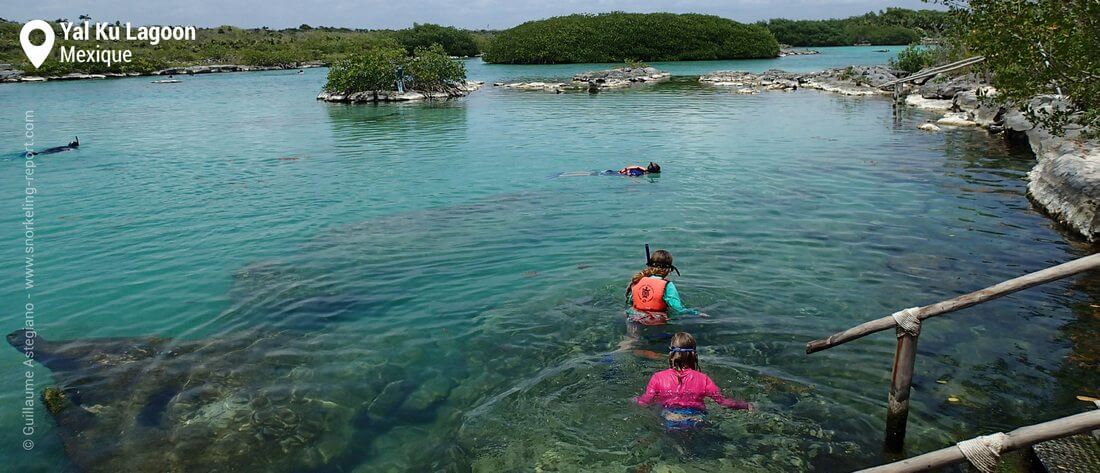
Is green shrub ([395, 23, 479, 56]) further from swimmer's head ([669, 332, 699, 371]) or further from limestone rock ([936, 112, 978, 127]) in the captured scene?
swimmer's head ([669, 332, 699, 371])

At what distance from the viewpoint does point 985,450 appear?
4910 mm

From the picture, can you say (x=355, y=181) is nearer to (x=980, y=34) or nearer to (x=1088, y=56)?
(x=980, y=34)

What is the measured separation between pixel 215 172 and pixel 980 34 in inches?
943

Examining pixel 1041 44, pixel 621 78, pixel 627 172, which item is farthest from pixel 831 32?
pixel 1041 44

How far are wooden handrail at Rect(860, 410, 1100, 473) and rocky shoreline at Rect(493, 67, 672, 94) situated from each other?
59650mm

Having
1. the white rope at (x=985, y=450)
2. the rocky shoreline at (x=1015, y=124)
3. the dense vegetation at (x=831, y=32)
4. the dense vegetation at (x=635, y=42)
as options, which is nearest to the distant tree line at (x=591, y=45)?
the dense vegetation at (x=635, y=42)

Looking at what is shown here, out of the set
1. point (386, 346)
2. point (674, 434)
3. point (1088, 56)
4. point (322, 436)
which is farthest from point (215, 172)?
point (1088, 56)

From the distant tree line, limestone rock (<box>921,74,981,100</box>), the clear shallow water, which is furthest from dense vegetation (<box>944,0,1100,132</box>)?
the distant tree line

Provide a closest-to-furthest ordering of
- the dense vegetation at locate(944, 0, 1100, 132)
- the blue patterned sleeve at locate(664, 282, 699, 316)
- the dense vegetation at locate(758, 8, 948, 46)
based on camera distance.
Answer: the blue patterned sleeve at locate(664, 282, 699, 316) < the dense vegetation at locate(944, 0, 1100, 132) < the dense vegetation at locate(758, 8, 948, 46)

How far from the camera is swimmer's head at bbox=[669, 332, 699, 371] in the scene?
7.59 meters

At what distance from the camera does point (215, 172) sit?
2584cm

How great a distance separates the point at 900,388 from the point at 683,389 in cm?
216

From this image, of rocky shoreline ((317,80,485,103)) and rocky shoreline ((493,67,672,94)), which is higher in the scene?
rocky shoreline ((493,67,672,94))

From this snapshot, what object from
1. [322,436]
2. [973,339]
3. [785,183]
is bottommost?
[322,436]
